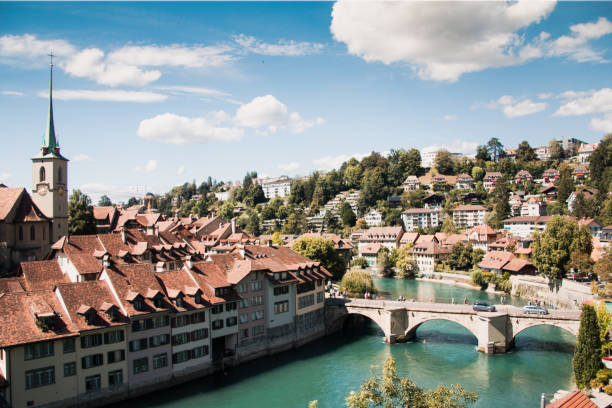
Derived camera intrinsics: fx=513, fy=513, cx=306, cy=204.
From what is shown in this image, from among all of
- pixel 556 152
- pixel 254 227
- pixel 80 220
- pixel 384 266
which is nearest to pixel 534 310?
pixel 384 266

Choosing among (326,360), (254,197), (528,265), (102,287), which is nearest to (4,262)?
(102,287)

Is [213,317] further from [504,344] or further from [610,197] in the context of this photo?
[610,197]

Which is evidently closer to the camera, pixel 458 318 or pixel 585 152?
pixel 458 318

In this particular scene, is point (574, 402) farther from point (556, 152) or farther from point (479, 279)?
point (556, 152)

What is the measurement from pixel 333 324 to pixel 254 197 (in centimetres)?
13217

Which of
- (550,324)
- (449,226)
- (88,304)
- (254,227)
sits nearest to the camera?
(88,304)

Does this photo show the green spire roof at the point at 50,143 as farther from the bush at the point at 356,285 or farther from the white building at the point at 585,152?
the white building at the point at 585,152

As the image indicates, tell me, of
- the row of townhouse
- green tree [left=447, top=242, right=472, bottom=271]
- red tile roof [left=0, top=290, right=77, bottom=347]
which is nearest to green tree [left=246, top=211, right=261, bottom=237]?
green tree [left=447, top=242, right=472, bottom=271]

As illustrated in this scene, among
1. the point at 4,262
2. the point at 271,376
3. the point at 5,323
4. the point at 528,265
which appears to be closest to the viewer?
the point at 5,323

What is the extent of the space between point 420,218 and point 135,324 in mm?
105528

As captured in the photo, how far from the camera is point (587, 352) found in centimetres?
3522

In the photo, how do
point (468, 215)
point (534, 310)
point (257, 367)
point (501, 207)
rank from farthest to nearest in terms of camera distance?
point (468, 215) < point (501, 207) < point (534, 310) < point (257, 367)

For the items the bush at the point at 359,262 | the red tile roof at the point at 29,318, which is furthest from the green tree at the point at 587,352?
the bush at the point at 359,262

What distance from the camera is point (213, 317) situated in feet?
145
